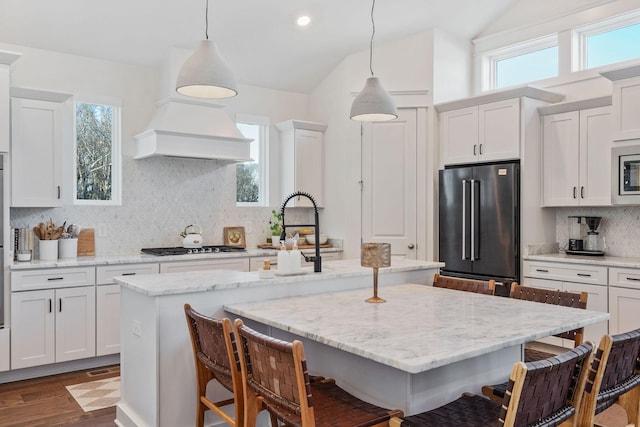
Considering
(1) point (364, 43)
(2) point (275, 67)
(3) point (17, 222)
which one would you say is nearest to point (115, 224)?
→ (3) point (17, 222)

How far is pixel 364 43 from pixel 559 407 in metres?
4.90

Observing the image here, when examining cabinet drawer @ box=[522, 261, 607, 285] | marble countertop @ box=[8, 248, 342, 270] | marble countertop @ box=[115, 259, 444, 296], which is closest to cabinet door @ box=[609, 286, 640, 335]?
cabinet drawer @ box=[522, 261, 607, 285]

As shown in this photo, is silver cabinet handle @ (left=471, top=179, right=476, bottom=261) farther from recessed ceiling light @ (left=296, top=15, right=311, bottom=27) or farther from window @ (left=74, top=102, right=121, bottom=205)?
window @ (left=74, top=102, right=121, bottom=205)

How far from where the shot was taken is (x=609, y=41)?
4969 millimetres

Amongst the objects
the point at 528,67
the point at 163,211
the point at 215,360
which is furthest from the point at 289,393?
the point at 528,67

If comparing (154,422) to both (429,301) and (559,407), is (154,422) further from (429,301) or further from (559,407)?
(559,407)

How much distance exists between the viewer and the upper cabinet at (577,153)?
4672mm

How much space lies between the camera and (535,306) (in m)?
2.76

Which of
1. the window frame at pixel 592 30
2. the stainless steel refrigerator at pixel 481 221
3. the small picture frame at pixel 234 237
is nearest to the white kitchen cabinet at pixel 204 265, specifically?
the small picture frame at pixel 234 237

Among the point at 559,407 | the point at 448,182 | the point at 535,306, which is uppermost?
the point at 448,182

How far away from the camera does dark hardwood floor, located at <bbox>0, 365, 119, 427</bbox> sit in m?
3.32

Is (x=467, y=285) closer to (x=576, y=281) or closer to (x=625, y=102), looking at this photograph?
(x=576, y=281)

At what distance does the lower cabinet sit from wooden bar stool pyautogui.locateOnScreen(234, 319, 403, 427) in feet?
9.19

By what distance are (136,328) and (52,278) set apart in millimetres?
1800
